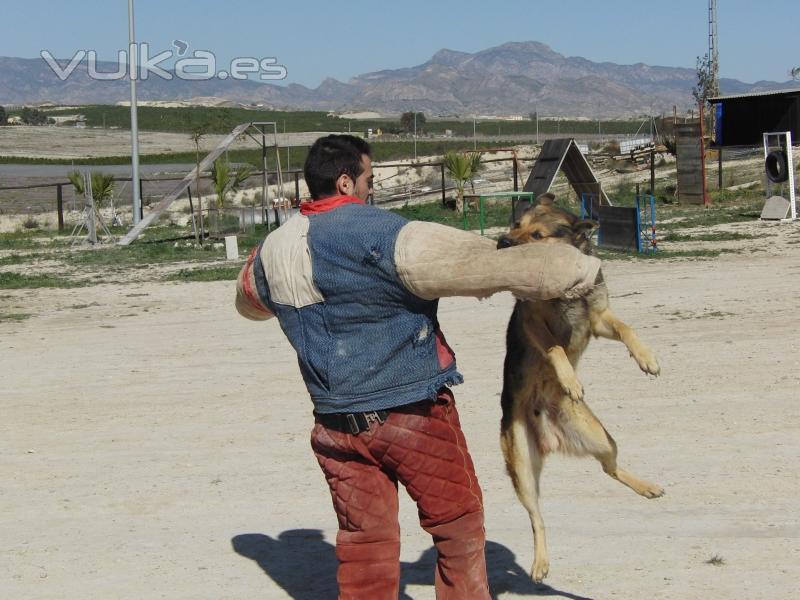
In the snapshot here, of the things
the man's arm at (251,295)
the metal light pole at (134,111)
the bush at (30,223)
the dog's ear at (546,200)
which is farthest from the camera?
the bush at (30,223)

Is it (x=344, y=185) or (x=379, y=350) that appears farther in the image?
(x=344, y=185)

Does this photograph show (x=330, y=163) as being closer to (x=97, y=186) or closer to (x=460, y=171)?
(x=460, y=171)

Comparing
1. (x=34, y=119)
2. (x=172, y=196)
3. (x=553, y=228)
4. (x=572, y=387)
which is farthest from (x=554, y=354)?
(x=34, y=119)

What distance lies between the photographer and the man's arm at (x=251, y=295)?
3.92 metres

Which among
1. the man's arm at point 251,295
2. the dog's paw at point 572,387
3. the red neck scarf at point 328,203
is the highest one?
the red neck scarf at point 328,203

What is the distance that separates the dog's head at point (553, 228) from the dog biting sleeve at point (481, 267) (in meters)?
1.50

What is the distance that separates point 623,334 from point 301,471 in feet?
9.54

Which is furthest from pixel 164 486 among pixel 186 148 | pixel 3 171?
pixel 186 148

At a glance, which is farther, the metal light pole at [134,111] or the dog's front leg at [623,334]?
the metal light pole at [134,111]

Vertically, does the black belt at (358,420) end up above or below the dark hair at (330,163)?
below

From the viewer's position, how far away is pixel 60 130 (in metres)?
107

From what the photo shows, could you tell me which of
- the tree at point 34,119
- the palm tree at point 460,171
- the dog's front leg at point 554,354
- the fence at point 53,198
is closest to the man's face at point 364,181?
the dog's front leg at point 554,354

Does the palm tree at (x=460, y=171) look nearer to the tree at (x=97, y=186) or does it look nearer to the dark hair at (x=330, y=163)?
the tree at (x=97, y=186)

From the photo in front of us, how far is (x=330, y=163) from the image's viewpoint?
3.63m
